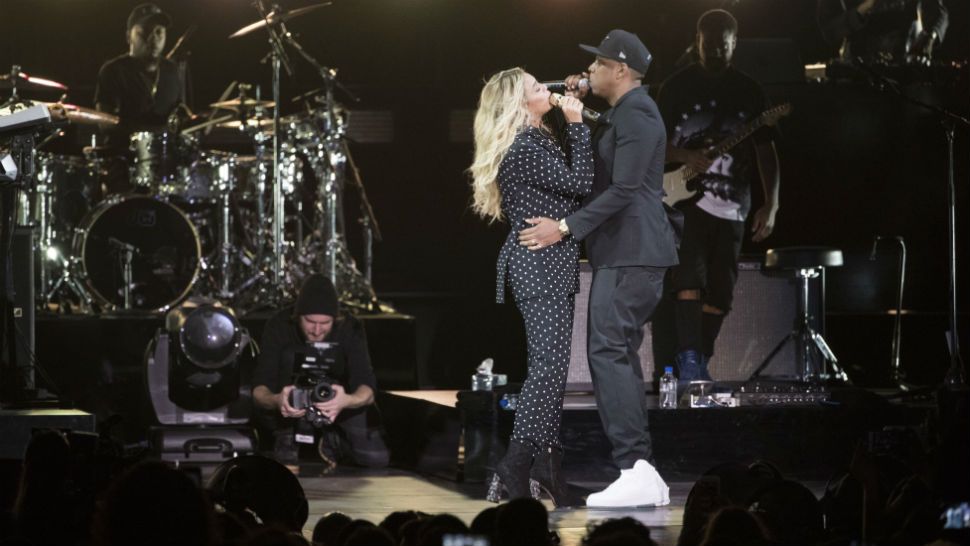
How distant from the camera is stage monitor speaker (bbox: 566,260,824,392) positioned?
8.12m

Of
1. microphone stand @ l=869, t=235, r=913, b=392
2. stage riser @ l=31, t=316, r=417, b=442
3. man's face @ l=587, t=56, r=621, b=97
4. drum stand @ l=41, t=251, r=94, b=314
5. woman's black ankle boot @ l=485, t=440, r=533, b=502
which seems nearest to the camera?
woman's black ankle boot @ l=485, t=440, r=533, b=502

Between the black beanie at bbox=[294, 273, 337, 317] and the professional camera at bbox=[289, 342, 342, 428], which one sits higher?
the black beanie at bbox=[294, 273, 337, 317]

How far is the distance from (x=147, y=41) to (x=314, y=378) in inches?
173

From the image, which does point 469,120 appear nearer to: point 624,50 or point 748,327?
point 748,327

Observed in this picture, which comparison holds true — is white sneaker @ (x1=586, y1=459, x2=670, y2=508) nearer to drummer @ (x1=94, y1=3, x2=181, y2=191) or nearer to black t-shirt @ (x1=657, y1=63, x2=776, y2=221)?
black t-shirt @ (x1=657, y1=63, x2=776, y2=221)

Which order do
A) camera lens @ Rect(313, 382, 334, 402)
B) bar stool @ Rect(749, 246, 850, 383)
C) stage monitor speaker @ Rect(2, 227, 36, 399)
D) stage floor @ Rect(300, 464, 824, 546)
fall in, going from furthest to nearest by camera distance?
1. bar stool @ Rect(749, 246, 850, 383)
2. camera lens @ Rect(313, 382, 334, 402)
3. stage monitor speaker @ Rect(2, 227, 36, 399)
4. stage floor @ Rect(300, 464, 824, 546)

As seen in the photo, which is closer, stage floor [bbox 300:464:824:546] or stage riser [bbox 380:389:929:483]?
stage floor [bbox 300:464:824:546]

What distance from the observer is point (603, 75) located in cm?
557

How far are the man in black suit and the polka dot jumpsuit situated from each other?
0.09 metres

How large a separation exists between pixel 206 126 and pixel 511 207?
17.1 ft

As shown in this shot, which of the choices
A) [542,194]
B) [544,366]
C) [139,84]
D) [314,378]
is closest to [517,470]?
[544,366]

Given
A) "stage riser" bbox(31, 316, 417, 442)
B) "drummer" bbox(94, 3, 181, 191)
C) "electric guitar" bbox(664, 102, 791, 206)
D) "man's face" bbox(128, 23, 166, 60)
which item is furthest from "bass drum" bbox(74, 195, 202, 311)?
"electric guitar" bbox(664, 102, 791, 206)

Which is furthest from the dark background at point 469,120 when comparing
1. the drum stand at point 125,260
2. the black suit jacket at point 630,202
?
the black suit jacket at point 630,202

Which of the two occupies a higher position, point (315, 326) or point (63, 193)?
point (63, 193)
